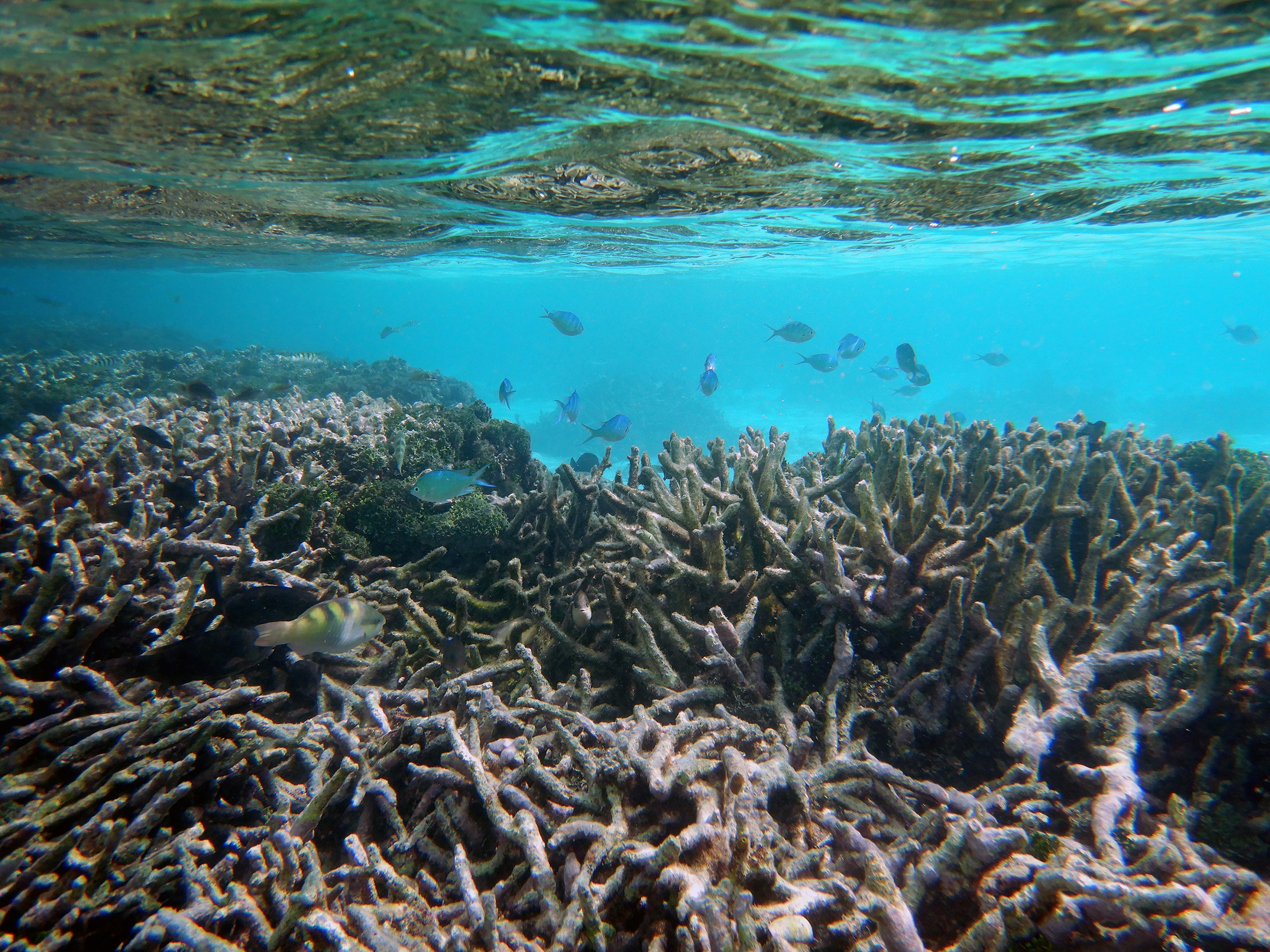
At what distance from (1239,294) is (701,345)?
74.2 meters

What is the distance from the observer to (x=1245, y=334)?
1623cm

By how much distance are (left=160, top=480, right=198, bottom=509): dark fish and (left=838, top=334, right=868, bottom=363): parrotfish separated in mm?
9186

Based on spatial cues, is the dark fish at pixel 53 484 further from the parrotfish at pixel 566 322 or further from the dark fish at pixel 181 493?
the parrotfish at pixel 566 322

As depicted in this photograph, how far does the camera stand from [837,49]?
580 cm

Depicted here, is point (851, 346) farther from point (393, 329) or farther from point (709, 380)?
point (393, 329)

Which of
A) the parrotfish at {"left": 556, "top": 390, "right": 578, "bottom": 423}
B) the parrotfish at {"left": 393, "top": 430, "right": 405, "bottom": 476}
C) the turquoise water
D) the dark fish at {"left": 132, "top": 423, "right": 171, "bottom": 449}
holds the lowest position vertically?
the parrotfish at {"left": 556, "top": 390, "right": 578, "bottom": 423}

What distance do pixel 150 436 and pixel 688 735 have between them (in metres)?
5.88

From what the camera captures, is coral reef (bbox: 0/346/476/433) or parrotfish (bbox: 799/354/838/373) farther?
Result: coral reef (bbox: 0/346/476/433)

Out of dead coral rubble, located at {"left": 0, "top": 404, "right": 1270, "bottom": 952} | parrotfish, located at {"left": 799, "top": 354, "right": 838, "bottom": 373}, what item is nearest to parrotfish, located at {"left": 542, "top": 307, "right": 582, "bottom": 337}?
parrotfish, located at {"left": 799, "top": 354, "right": 838, "bottom": 373}

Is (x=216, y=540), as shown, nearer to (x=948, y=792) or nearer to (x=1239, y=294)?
(x=948, y=792)

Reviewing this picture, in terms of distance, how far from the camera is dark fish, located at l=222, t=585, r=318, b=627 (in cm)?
355

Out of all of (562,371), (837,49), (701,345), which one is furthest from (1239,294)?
(837,49)

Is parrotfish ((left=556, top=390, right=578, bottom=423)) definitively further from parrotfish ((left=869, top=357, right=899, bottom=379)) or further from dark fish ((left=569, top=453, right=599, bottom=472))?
parrotfish ((left=869, top=357, right=899, bottom=379))

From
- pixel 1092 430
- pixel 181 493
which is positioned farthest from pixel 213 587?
pixel 1092 430
